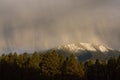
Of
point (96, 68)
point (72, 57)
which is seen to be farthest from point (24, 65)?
point (72, 57)

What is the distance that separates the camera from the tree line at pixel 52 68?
96.7 m

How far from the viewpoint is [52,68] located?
326 feet

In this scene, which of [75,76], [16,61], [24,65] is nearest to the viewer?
[75,76]

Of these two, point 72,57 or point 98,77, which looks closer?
point 72,57

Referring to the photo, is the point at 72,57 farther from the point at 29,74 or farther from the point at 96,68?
the point at 96,68

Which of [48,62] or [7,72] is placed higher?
[7,72]

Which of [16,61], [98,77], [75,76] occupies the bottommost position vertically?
[75,76]

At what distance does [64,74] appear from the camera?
317 ft

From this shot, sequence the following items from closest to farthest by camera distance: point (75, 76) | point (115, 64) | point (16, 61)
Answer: point (75, 76) → point (115, 64) → point (16, 61)

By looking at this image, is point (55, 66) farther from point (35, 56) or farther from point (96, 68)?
point (96, 68)

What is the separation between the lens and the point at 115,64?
390 feet

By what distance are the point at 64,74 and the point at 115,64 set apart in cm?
2806

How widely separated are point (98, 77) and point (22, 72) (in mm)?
27897

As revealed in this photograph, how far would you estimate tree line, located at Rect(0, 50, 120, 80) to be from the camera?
9669 cm
